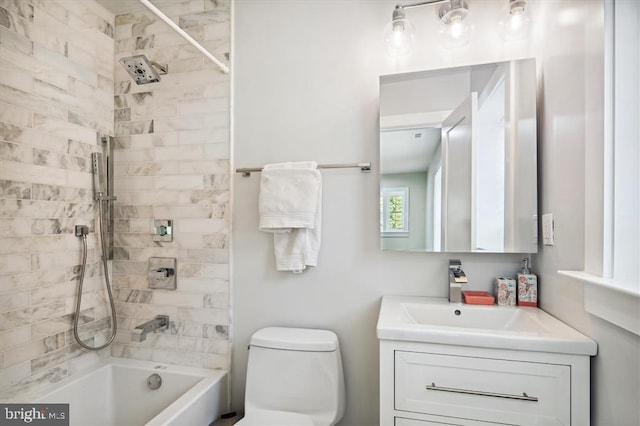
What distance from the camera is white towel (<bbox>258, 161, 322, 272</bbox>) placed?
1533 mm

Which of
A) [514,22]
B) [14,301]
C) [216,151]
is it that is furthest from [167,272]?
[514,22]

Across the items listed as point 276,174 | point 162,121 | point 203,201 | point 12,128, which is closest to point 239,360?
point 203,201

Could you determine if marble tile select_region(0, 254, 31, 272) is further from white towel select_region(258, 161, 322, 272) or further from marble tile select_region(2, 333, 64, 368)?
white towel select_region(258, 161, 322, 272)

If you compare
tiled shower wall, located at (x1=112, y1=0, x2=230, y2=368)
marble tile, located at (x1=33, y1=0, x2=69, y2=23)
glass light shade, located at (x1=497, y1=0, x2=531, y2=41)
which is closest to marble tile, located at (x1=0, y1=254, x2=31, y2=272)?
tiled shower wall, located at (x1=112, y1=0, x2=230, y2=368)

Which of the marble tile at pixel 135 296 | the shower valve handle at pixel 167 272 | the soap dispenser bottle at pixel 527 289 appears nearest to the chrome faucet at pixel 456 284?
the soap dispenser bottle at pixel 527 289

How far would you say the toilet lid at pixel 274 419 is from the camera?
1343 mm

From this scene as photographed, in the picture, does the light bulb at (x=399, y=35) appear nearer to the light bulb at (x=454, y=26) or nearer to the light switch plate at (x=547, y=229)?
the light bulb at (x=454, y=26)

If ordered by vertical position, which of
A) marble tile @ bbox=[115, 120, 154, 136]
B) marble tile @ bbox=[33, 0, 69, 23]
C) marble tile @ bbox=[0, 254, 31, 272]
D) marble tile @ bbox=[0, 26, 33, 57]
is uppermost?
marble tile @ bbox=[33, 0, 69, 23]

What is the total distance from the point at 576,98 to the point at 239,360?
1.89 meters

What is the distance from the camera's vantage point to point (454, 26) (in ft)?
4.79

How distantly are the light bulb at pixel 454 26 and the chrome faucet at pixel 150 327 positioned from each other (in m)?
2.04

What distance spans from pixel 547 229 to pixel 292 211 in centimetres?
108

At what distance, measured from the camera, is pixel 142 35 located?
6.25ft
